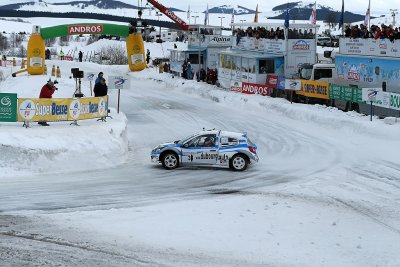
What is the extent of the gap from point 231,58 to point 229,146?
26.3m

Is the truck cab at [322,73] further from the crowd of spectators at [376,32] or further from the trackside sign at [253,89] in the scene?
the trackside sign at [253,89]

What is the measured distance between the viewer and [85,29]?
5697 cm

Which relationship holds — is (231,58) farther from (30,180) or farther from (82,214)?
(82,214)

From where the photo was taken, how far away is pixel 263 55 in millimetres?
44281

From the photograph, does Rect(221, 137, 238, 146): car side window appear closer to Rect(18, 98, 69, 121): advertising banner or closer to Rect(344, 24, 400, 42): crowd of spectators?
Rect(18, 98, 69, 121): advertising banner

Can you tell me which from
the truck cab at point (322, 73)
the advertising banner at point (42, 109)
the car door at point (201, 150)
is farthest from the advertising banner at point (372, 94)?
the advertising banner at point (42, 109)

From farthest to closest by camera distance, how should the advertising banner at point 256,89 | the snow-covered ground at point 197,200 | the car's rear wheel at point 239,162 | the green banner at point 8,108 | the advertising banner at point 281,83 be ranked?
the advertising banner at point 256,89 < the advertising banner at point 281,83 < the green banner at point 8,108 < the car's rear wheel at point 239,162 < the snow-covered ground at point 197,200

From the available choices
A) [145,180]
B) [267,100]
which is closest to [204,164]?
[145,180]

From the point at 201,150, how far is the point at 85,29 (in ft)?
123

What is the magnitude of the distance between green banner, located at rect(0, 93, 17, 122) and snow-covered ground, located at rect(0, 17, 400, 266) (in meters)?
0.38

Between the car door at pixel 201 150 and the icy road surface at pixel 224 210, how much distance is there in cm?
47

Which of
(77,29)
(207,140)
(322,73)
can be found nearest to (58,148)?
(207,140)

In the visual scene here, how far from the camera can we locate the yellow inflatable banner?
2256 cm

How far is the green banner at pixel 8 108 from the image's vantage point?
22297mm
